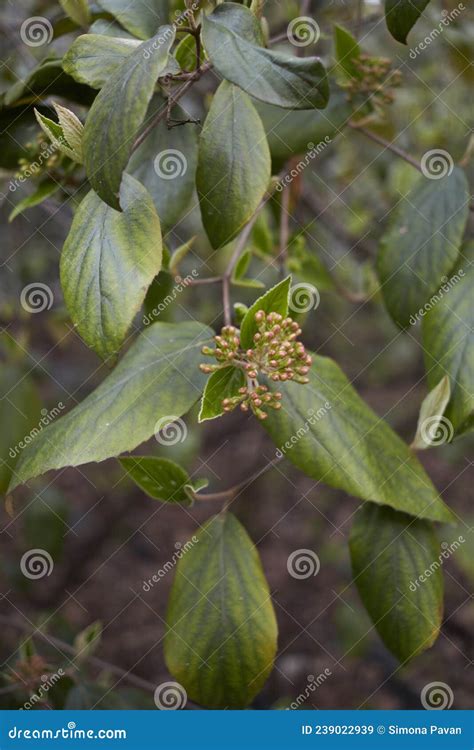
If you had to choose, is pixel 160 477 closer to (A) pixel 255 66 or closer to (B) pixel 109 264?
(B) pixel 109 264

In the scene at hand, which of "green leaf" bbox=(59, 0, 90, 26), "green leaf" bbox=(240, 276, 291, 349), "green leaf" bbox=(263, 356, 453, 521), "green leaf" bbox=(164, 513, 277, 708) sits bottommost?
"green leaf" bbox=(164, 513, 277, 708)

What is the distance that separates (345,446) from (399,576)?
0.22 m

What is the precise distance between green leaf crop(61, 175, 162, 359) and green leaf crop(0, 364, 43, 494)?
1.69 ft

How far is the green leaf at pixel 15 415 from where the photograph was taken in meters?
1.38

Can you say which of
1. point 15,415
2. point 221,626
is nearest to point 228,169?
point 221,626

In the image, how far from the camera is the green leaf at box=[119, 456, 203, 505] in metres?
1.09

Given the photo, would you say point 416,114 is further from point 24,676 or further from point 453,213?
point 24,676

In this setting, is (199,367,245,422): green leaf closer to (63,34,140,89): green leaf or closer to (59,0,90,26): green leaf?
(63,34,140,89): green leaf

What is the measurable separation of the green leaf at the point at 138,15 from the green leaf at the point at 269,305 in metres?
0.43

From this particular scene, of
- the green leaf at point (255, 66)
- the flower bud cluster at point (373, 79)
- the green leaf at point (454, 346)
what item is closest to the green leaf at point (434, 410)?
the green leaf at point (454, 346)

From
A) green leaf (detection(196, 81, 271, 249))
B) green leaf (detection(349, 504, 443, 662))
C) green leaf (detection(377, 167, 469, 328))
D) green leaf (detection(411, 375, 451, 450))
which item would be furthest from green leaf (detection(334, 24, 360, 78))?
green leaf (detection(349, 504, 443, 662))
